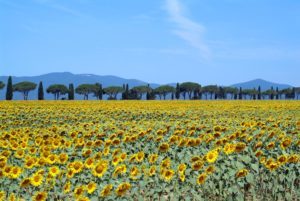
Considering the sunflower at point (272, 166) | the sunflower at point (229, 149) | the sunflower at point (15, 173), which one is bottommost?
the sunflower at point (15, 173)

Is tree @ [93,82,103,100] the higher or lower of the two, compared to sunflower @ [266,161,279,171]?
higher

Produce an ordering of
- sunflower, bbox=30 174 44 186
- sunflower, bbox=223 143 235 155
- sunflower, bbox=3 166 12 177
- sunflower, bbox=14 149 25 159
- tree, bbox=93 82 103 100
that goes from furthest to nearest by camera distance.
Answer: tree, bbox=93 82 103 100, sunflower, bbox=14 149 25 159, sunflower, bbox=223 143 235 155, sunflower, bbox=3 166 12 177, sunflower, bbox=30 174 44 186

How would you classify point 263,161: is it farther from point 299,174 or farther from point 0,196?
point 0,196

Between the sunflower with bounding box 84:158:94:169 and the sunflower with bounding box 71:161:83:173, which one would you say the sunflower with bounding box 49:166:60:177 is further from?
the sunflower with bounding box 84:158:94:169

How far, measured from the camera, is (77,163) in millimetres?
7129

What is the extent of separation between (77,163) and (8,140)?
12.2 ft

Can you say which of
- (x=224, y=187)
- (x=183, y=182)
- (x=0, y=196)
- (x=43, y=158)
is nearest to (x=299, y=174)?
(x=224, y=187)

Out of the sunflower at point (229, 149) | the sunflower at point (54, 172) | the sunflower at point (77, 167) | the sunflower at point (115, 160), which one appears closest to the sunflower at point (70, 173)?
the sunflower at point (77, 167)

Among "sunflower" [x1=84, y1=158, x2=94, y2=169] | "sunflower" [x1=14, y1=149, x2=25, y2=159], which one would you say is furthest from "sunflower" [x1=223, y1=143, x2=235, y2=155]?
"sunflower" [x1=14, y1=149, x2=25, y2=159]

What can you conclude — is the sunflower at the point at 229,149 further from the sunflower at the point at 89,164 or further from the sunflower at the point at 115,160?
the sunflower at the point at 89,164

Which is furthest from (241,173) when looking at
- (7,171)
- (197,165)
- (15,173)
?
(7,171)

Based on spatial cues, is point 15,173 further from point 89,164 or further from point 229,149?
point 229,149

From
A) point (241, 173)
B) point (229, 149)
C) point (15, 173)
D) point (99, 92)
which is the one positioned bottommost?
point (15, 173)

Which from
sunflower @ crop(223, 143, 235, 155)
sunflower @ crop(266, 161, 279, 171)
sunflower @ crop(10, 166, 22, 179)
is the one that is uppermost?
sunflower @ crop(223, 143, 235, 155)
